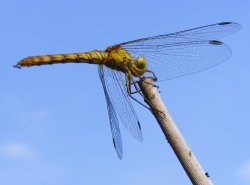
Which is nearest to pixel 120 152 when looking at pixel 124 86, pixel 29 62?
pixel 124 86

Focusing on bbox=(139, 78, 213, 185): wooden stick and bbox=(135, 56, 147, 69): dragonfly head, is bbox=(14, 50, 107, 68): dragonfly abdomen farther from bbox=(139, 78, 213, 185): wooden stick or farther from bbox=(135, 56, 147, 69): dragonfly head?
bbox=(139, 78, 213, 185): wooden stick

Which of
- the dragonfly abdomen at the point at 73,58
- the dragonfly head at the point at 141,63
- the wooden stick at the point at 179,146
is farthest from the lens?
the dragonfly abdomen at the point at 73,58

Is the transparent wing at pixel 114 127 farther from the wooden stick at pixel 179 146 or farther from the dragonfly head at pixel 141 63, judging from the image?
the wooden stick at pixel 179 146

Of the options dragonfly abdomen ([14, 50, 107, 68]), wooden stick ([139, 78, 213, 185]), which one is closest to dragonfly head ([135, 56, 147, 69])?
dragonfly abdomen ([14, 50, 107, 68])

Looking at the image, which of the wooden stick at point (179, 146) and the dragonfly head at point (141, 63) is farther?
the dragonfly head at point (141, 63)

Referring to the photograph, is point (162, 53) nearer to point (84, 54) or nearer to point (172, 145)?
point (84, 54)

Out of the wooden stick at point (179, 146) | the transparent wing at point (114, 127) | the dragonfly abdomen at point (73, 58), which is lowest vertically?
the wooden stick at point (179, 146)

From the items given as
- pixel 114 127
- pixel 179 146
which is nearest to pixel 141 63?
pixel 114 127

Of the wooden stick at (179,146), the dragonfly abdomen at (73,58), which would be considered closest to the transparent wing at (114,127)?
the dragonfly abdomen at (73,58)

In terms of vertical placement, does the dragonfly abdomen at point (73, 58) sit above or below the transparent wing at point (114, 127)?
above

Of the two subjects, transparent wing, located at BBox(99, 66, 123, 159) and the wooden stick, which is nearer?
the wooden stick

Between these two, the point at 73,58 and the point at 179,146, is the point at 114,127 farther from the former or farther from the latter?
the point at 179,146
